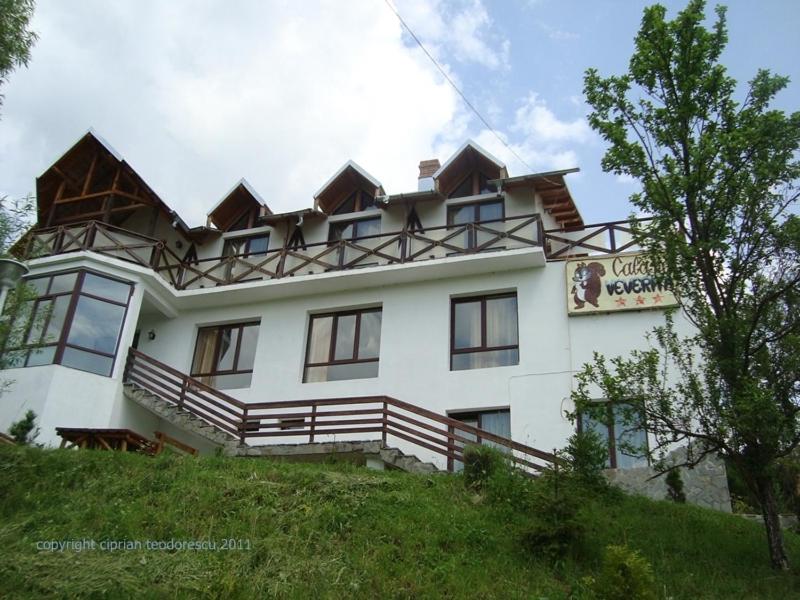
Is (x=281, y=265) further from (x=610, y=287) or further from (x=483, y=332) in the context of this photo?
(x=610, y=287)

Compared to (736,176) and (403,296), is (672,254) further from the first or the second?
(403,296)

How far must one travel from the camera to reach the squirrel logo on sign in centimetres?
1658

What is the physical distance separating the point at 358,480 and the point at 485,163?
1066 cm

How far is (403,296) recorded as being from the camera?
724 inches

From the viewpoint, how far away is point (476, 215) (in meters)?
19.7

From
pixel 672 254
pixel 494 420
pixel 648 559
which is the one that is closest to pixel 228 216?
pixel 494 420

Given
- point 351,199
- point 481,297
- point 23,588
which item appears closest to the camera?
point 23,588

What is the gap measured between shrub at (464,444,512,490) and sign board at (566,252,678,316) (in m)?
5.03

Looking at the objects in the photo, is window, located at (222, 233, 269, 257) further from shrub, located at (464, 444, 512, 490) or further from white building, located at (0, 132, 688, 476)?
shrub, located at (464, 444, 512, 490)

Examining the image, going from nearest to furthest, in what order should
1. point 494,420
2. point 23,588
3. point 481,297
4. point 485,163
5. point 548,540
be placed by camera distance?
point 23,588 < point 548,540 < point 494,420 < point 481,297 < point 485,163

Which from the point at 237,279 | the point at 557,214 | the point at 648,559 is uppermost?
the point at 557,214

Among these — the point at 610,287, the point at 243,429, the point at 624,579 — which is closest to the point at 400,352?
the point at 243,429

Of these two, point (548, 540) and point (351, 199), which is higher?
point (351, 199)

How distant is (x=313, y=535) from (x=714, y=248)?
7.45 metres
